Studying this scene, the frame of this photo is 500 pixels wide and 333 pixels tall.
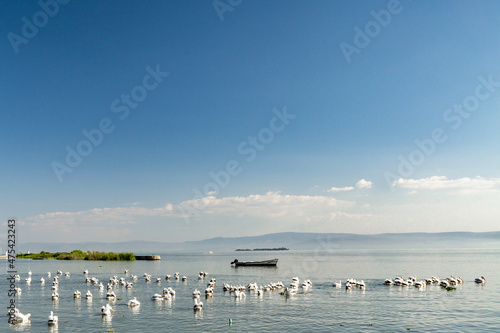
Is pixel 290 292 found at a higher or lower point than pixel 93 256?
higher

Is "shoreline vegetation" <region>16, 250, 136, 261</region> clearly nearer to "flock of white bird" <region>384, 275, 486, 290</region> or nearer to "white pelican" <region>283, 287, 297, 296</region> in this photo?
"white pelican" <region>283, 287, 297, 296</region>

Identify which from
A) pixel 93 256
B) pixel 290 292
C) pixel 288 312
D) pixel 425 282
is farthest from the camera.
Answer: pixel 93 256

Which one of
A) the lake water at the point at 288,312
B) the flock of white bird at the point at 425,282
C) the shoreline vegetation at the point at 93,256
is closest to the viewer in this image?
the lake water at the point at 288,312

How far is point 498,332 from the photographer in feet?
109

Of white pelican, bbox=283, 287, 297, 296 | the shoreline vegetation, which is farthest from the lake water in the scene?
the shoreline vegetation

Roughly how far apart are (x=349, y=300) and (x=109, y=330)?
→ 27942mm

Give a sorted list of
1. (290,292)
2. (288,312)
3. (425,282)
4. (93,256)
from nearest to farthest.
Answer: (288,312) → (290,292) → (425,282) → (93,256)

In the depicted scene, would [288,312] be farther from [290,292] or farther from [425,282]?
[425,282]

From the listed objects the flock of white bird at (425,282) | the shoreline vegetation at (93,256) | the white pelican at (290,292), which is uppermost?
the white pelican at (290,292)

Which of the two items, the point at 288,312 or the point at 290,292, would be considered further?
the point at 290,292

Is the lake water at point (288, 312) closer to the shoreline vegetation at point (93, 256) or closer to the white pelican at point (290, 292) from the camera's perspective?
the white pelican at point (290, 292)

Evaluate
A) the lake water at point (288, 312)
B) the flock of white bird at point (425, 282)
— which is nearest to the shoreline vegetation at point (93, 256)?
the lake water at point (288, 312)

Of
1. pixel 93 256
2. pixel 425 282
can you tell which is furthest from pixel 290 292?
pixel 93 256

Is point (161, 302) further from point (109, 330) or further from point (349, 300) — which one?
point (349, 300)
